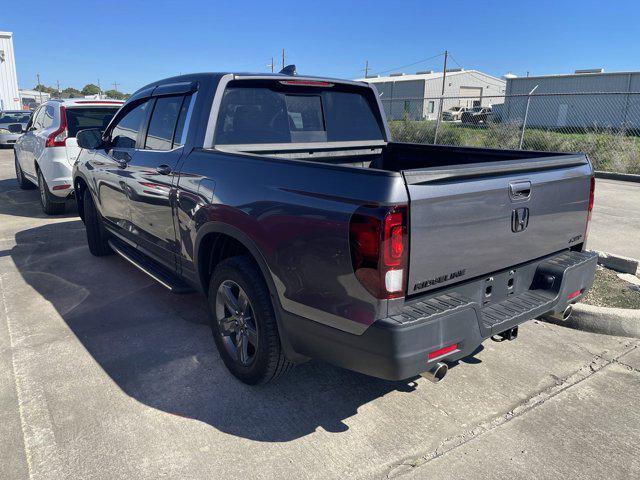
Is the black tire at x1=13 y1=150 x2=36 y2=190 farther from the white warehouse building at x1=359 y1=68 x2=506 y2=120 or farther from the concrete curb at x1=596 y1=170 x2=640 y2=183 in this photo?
the white warehouse building at x1=359 y1=68 x2=506 y2=120

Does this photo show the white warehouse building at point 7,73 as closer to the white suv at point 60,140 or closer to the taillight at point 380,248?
the white suv at point 60,140

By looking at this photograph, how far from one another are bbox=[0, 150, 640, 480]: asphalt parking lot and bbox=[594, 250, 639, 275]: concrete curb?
143cm

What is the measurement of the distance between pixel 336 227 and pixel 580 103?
108ft

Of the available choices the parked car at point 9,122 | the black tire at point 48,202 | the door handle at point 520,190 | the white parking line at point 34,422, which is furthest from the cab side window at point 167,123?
the parked car at point 9,122

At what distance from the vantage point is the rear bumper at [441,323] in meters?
2.38

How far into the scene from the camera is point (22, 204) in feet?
31.4

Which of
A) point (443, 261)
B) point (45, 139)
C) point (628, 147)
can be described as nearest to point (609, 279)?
point (443, 261)

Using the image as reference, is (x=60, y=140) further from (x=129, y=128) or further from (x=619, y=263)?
(x=619, y=263)

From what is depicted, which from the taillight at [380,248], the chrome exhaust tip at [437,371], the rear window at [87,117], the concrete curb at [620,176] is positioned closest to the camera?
the taillight at [380,248]

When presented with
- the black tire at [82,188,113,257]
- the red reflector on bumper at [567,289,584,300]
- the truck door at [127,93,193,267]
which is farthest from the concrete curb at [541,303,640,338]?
the black tire at [82,188,113,257]

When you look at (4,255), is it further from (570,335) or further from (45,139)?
(570,335)

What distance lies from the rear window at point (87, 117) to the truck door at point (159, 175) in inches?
161

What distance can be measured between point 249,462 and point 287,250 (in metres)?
1.12

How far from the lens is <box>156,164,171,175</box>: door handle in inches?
152
